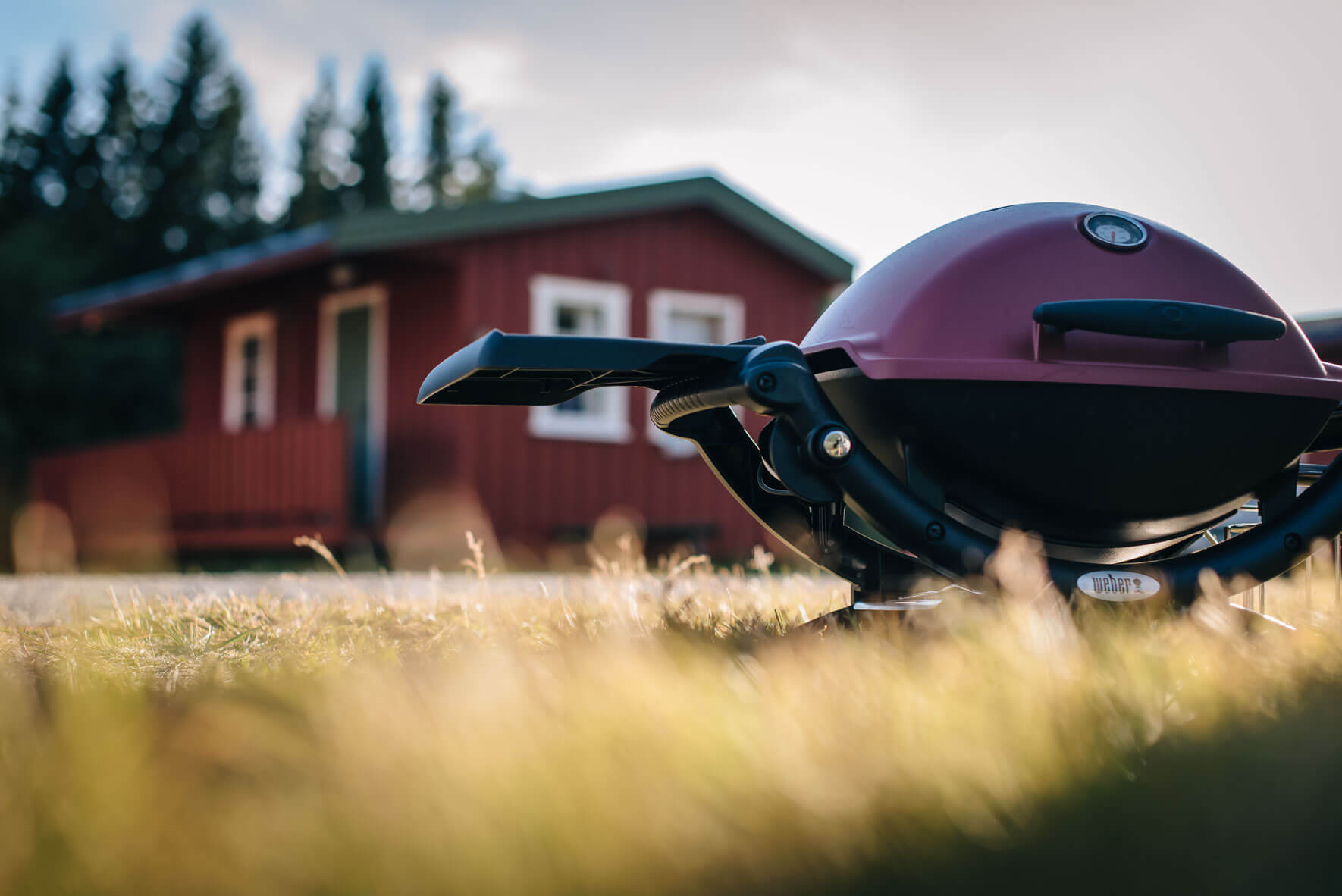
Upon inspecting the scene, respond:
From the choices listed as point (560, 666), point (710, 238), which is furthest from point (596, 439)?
point (560, 666)

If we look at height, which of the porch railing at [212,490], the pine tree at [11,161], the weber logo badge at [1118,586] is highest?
the pine tree at [11,161]

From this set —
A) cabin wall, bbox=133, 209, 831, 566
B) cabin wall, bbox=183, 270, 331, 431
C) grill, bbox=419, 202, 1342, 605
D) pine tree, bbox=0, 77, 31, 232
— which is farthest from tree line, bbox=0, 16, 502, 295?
grill, bbox=419, 202, 1342, 605

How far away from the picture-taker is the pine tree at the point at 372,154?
45062 mm

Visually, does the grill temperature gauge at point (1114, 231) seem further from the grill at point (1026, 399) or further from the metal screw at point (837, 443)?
the metal screw at point (837, 443)

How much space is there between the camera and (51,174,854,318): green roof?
1056 centimetres

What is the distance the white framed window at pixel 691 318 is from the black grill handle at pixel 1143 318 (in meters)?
9.88

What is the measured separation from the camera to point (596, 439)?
1165cm

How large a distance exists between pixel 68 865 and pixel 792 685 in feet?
2.63

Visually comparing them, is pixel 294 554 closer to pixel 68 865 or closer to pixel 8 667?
pixel 8 667

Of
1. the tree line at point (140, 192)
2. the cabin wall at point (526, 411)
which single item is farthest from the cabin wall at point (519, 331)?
the tree line at point (140, 192)

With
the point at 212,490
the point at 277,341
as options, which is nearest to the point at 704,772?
the point at 212,490

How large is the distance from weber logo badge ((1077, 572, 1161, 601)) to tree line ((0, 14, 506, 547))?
2702 centimetres

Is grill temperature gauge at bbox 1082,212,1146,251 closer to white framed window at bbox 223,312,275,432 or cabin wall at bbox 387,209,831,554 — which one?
cabin wall at bbox 387,209,831,554

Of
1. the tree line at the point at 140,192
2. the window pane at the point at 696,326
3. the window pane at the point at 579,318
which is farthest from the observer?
the tree line at the point at 140,192
